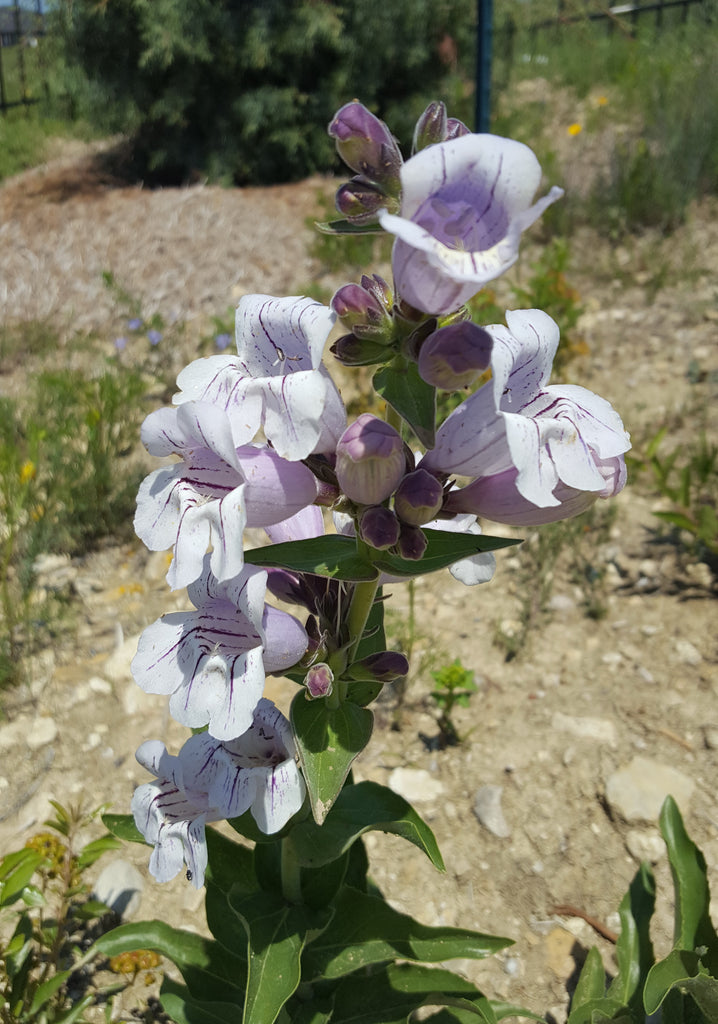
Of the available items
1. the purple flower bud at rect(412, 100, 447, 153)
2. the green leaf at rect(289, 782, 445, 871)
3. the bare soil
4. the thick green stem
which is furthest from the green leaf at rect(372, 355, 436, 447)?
the bare soil

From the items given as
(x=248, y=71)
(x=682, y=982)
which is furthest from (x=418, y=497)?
(x=248, y=71)

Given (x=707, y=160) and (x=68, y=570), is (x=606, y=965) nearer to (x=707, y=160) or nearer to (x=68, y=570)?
(x=68, y=570)

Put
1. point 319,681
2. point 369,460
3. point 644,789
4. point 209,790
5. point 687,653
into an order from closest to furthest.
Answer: point 369,460 → point 319,681 → point 209,790 → point 644,789 → point 687,653

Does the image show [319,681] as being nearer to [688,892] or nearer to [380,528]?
[380,528]

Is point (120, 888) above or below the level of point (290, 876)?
below

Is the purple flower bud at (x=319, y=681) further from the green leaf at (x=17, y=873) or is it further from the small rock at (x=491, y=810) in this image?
the small rock at (x=491, y=810)

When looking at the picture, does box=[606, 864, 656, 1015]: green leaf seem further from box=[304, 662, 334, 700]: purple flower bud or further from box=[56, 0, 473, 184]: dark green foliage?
box=[56, 0, 473, 184]: dark green foliage
